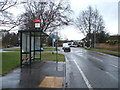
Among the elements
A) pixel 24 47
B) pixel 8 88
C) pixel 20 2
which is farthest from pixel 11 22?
pixel 8 88

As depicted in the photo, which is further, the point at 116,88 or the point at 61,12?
the point at 61,12

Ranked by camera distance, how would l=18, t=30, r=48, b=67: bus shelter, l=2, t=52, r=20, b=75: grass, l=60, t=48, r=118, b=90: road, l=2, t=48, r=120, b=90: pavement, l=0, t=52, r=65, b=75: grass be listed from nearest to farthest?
l=2, t=48, r=120, b=90: pavement, l=60, t=48, r=118, b=90: road, l=2, t=52, r=20, b=75: grass, l=0, t=52, r=65, b=75: grass, l=18, t=30, r=48, b=67: bus shelter

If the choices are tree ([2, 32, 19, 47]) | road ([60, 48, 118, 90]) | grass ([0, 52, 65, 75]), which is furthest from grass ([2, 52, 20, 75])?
tree ([2, 32, 19, 47])

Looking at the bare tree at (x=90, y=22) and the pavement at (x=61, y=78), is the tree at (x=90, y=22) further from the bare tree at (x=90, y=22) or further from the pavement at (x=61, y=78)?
the pavement at (x=61, y=78)

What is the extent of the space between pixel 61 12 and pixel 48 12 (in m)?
2.51

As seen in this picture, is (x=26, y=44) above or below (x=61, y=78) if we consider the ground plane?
above

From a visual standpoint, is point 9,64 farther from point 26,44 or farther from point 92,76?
point 92,76

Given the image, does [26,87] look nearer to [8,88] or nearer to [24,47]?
[8,88]

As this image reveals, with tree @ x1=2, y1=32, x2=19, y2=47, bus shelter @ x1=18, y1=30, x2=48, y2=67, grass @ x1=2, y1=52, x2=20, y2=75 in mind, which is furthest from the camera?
tree @ x1=2, y1=32, x2=19, y2=47

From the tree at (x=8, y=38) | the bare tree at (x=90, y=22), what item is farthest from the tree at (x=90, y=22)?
the tree at (x=8, y=38)

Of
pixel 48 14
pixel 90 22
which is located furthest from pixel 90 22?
pixel 48 14

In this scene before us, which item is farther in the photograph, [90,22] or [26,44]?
[90,22]

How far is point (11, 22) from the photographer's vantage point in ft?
55.3

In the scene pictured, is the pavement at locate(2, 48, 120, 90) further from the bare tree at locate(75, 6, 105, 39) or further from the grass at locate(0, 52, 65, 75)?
the bare tree at locate(75, 6, 105, 39)
